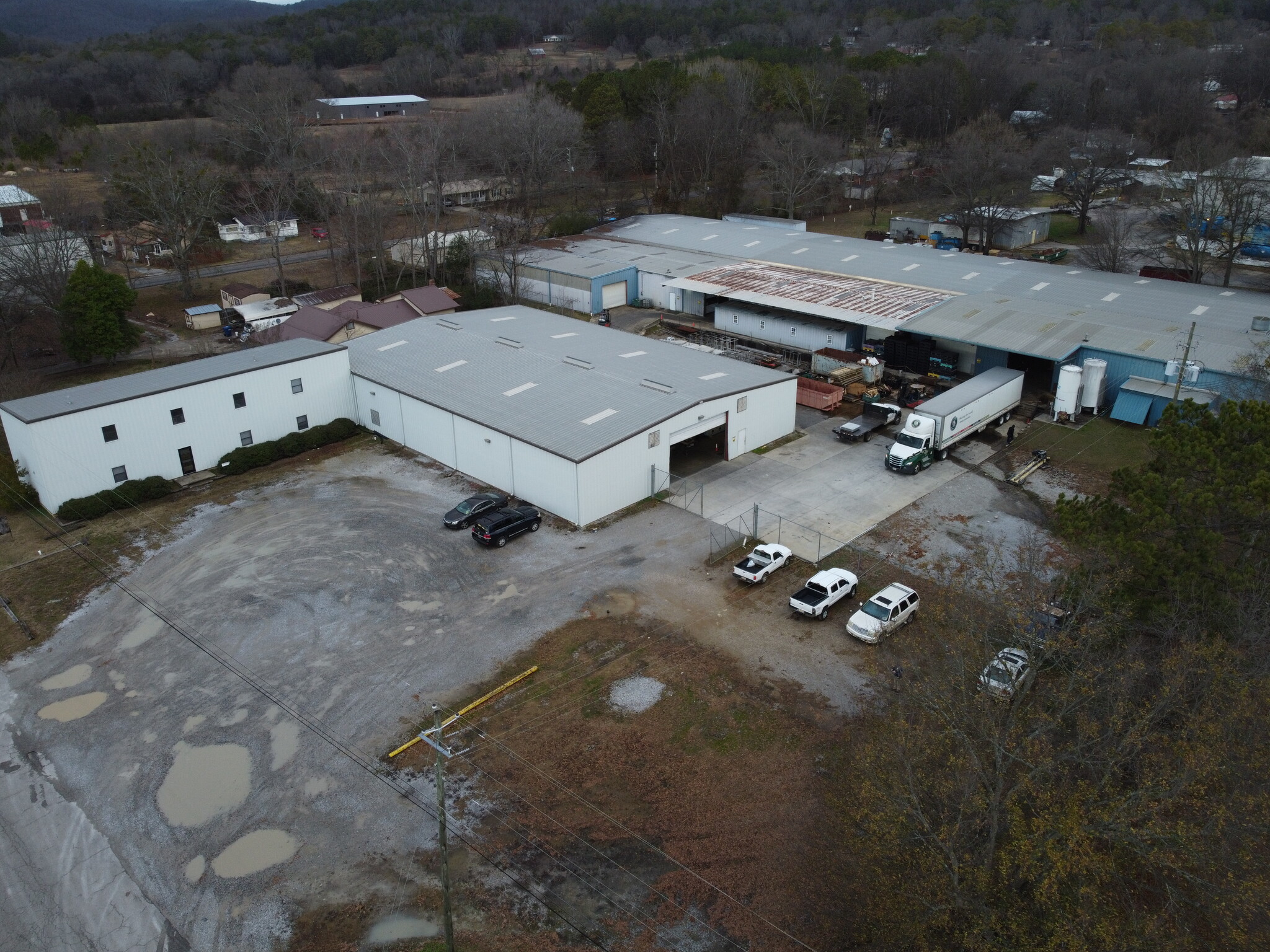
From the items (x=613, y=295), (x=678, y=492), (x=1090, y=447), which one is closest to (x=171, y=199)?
(x=613, y=295)

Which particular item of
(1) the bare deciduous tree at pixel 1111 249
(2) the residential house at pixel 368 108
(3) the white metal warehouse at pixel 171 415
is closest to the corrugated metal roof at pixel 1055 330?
(1) the bare deciduous tree at pixel 1111 249

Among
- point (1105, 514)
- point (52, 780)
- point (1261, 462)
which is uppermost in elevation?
point (1261, 462)

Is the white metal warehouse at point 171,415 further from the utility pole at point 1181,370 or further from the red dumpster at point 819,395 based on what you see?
the utility pole at point 1181,370

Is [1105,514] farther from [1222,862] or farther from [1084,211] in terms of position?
[1084,211]

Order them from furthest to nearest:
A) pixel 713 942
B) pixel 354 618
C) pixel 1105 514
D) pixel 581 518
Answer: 1. pixel 581 518
2. pixel 354 618
3. pixel 1105 514
4. pixel 713 942

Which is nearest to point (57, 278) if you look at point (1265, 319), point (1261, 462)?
point (1261, 462)

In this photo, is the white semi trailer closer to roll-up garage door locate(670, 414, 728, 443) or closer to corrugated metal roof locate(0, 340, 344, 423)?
roll-up garage door locate(670, 414, 728, 443)
